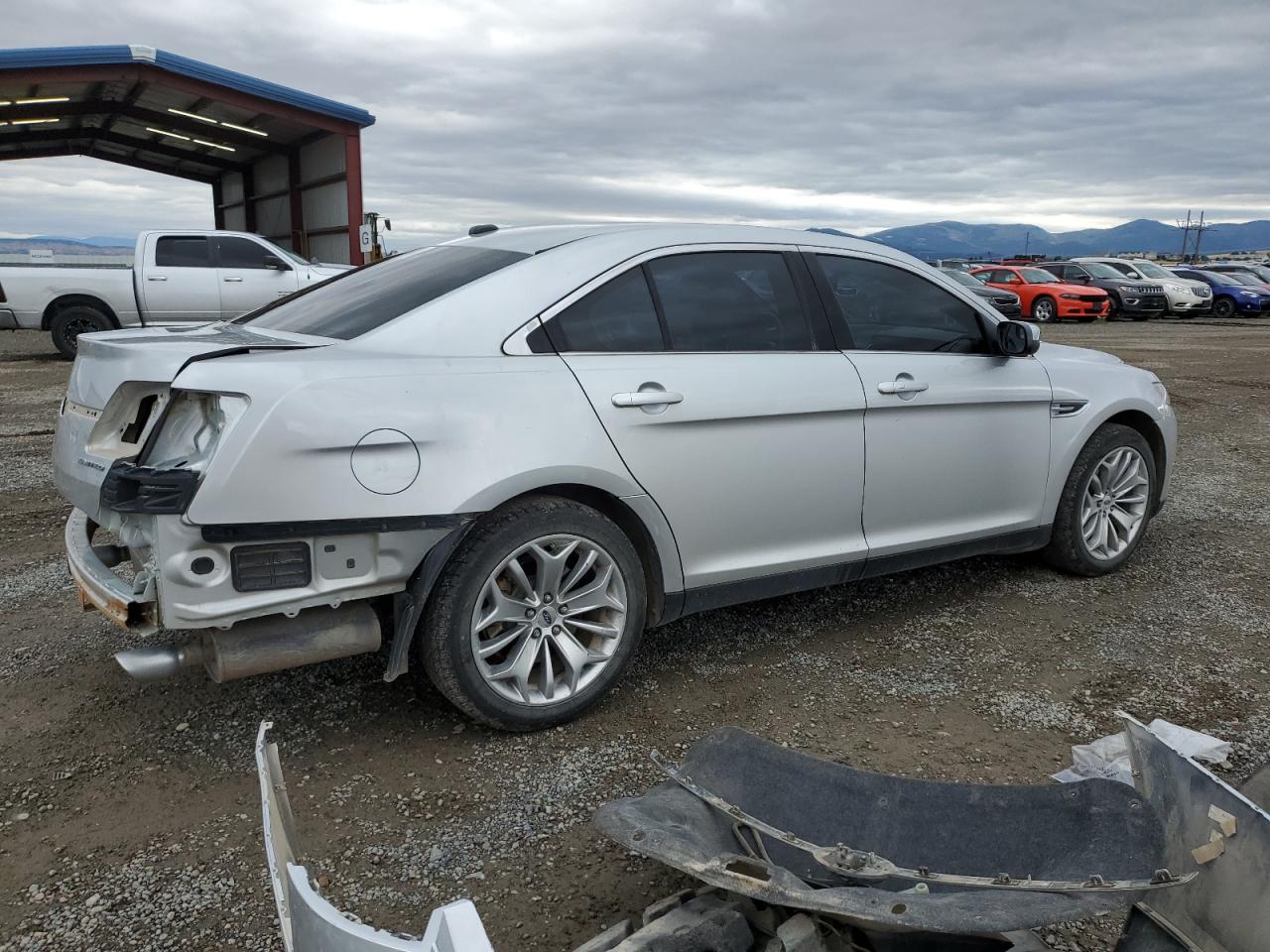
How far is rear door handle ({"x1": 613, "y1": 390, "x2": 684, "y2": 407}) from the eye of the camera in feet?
10.6

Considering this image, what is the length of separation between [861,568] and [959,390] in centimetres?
83

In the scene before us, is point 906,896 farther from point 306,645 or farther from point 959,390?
point 959,390

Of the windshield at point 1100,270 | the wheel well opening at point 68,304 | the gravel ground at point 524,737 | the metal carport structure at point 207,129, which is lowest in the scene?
the gravel ground at point 524,737

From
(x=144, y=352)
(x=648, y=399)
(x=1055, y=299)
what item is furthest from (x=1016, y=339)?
(x=1055, y=299)

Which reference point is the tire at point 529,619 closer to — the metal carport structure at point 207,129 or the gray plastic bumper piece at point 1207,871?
the gray plastic bumper piece at point 1207,871

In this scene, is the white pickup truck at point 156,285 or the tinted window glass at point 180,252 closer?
the white pickup truck at point 156,285

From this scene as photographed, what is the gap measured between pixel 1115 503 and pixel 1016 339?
1.16m

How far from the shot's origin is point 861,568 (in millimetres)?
3896

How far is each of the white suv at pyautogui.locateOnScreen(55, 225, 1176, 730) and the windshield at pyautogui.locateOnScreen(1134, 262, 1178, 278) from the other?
25404 millimetres

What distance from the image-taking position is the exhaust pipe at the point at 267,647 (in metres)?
2.79

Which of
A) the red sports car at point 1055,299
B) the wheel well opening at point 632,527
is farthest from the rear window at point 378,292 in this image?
the red sports car at point 1055,299

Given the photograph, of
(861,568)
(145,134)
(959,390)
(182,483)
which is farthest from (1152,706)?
(145,134)

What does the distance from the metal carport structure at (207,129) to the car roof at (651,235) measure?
16.2m

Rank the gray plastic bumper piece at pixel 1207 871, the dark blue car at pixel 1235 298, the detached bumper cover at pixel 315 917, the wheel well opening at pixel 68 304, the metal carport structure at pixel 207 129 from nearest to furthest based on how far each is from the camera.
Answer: the detached bumper cover at pixel 315 917 → the gray plastic bumper piece at pixel 1207 871 → the wheel well opening at pixel 68 304 → the metal carport structure at pixel 207 129 → the dark blue car at pixel 1235 298
